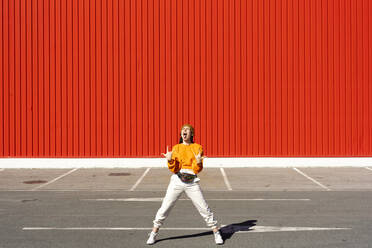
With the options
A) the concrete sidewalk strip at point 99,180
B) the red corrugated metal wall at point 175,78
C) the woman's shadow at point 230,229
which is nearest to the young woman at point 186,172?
the woman's shadow at point 230,229

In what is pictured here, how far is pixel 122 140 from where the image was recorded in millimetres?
20406

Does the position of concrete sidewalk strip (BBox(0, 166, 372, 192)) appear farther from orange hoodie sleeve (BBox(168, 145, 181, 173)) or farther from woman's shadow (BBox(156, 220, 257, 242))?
orange hoodie sleeve (BBox(168, 145, 181, 173))

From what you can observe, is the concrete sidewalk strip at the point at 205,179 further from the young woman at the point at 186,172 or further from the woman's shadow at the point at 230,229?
the young woman at the point at 186,172

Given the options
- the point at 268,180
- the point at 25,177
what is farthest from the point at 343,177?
the point at 25,177

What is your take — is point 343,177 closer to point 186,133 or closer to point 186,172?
point 186,172

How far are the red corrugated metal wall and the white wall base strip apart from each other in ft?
1.13

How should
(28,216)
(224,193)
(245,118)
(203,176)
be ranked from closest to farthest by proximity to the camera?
1. (28,216)
2. (224,193)
3. (203,176)
4. (245,118)

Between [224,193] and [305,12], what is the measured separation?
35.0ft

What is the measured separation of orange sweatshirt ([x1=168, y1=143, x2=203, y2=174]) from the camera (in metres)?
7.52

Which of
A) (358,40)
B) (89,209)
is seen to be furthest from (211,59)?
(89,209)

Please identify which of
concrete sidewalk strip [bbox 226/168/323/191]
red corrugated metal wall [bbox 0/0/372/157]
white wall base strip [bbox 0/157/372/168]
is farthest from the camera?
red corrugated metal wall [bbox 0/0/372/157]

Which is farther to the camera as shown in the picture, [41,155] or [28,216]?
[41,155]

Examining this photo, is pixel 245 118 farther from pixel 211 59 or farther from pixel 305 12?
pixel 305 12

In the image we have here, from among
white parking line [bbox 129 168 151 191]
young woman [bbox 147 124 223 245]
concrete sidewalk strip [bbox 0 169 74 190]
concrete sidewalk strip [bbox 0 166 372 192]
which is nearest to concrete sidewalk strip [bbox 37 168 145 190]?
concrete sidewalk strip [bbox 0 166 372 192]
